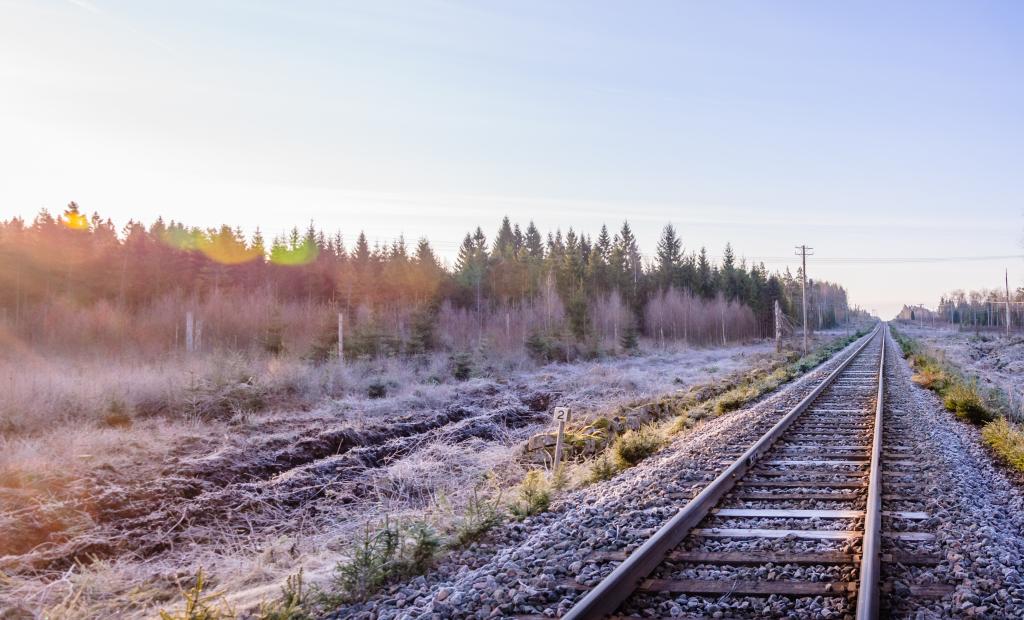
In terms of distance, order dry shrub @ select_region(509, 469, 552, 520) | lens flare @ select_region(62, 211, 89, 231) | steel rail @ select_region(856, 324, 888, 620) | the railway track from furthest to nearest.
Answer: lens flare @ select_region(62, 211, 89, 231) < dry shrub @ select_region(509, 469, 552, 520) < the railway track < steel rail @ select_region(856, 324, 888, 620)

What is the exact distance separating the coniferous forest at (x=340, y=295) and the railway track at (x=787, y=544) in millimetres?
22056

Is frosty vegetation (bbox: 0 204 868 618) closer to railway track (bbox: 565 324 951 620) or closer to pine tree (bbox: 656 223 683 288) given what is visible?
railway track (bbox: 565 324 951 620)

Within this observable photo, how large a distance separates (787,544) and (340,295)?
5281cm

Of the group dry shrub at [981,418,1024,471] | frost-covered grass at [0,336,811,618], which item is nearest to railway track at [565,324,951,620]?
dry shrub at [981,418,1024,471]

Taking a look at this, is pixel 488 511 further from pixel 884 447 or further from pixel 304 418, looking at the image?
pixel 304 418

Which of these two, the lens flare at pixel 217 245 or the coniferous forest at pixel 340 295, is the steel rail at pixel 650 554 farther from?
the lens flare at pixel 217 245

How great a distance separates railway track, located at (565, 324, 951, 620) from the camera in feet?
14.3

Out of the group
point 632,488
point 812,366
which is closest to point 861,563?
point 632,488

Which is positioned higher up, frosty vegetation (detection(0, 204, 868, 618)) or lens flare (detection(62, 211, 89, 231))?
lens flare (detection(62, 211, 89, 231))

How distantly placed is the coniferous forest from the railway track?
2206 centimetres

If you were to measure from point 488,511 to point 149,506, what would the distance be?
20.2 feet

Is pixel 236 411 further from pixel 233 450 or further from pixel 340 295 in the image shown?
pixel 340 295

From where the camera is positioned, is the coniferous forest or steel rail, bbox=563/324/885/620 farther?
the coniferous forest

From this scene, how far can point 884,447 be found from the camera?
9.94 metres
